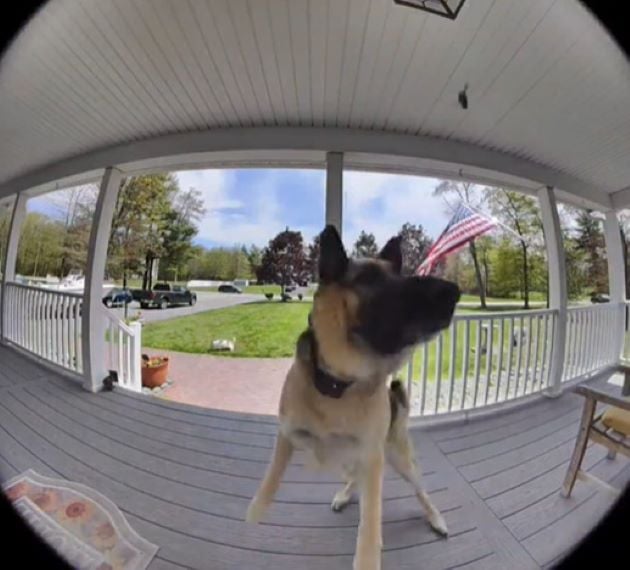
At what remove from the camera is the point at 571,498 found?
478 mm

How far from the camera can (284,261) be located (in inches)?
16.1

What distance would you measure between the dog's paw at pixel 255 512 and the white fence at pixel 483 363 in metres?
0.34

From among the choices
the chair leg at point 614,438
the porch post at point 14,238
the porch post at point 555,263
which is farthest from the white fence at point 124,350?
the chair leg at point 614,438

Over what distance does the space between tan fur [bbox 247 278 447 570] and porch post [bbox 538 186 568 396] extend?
0.32 meters

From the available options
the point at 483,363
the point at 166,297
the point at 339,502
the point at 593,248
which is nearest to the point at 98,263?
the point at 166,297

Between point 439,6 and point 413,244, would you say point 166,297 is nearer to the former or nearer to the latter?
point 413,244

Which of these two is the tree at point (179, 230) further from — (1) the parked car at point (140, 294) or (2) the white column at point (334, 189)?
(2) the white column at point (334, 189)

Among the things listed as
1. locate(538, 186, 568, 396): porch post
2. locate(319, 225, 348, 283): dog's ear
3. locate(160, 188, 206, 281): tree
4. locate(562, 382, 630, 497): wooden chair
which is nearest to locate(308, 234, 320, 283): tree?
locate(319, 225, 348, 283): dog's ear

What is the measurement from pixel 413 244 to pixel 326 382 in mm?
267

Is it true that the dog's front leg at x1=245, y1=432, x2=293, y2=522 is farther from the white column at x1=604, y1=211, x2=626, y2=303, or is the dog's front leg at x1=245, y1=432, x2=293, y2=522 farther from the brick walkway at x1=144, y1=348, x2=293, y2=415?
the white column at x1=604, y1=211, x2=626, y2=303

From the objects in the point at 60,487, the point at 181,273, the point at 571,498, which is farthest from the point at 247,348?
the point at 571,498

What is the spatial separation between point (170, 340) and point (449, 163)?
2.10ft

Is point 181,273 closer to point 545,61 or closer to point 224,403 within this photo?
point 224,403

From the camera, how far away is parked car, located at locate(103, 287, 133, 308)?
505 millimetres
